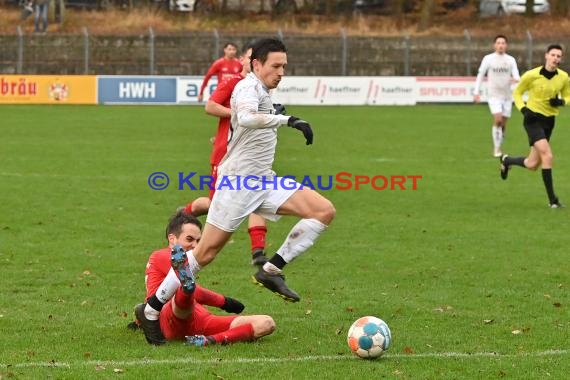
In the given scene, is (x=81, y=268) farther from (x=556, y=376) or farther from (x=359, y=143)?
(x=359, y=143)

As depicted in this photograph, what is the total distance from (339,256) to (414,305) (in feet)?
8.38

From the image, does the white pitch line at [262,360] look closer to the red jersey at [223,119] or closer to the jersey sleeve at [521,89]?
the red jersey at [223,119]

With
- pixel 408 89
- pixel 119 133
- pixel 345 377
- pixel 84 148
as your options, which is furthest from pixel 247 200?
pixel 408 89

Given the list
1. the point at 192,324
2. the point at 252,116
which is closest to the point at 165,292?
the point at 192,324

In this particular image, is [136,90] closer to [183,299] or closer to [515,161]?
[515,161]

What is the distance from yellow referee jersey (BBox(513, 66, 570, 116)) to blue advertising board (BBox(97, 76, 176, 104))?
75.9 feet

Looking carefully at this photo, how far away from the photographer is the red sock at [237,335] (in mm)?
7368

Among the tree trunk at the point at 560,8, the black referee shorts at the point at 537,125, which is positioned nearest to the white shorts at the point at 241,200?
the black referee shorts at the point at 537,125

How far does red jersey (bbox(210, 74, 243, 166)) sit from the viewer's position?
11086mm

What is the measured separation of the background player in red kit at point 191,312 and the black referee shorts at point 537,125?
8295 mm

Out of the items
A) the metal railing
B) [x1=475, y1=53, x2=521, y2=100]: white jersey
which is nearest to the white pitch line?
[x1=475, y1=53, x2=521, y2=100]: white jersey

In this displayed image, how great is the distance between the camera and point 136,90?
123ft

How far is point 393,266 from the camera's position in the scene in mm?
10703

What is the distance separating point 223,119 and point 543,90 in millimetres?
5668
